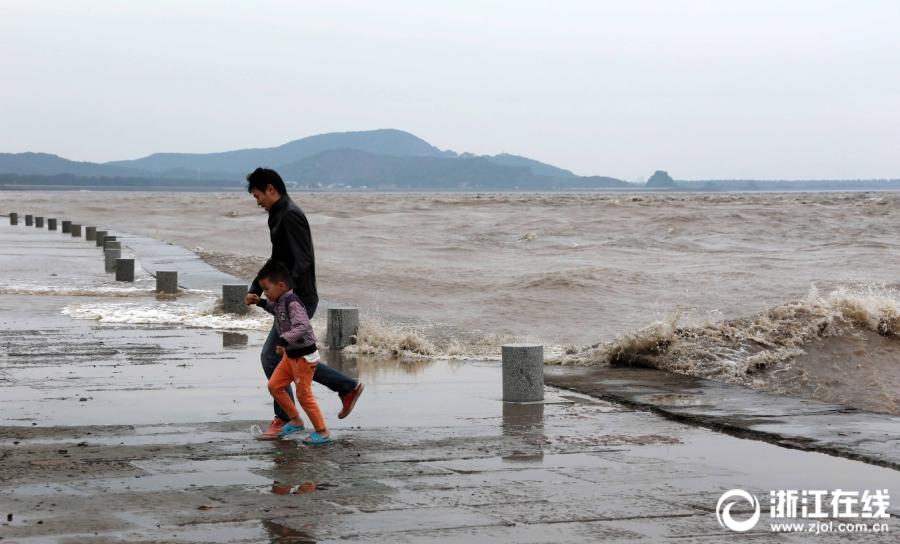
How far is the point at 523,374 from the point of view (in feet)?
32.9

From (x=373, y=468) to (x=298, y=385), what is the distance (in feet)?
3.71

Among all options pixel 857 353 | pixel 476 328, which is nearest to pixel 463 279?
pixel 476 328

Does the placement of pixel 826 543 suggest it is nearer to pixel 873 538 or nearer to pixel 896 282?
pixel 873 538

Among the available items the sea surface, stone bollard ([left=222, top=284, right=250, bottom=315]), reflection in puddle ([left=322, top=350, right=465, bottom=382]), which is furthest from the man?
stone bollard ([left=222, top=284, right=250, bottom=315])

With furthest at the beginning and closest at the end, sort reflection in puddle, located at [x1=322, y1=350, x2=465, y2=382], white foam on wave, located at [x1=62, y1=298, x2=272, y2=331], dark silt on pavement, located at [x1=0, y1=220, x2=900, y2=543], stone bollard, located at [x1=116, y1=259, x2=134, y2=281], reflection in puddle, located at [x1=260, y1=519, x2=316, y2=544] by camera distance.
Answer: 1. stone bollard, located at [x1=116, y1=259, x2=134, y2=281]
2. white foam on wave, located at [x1=62, y1=298, x2=272, y2=331]
3. reflection in puddle, located at [x1=322, y1=350, x2=465, y2=382]
4. dark silt on pavement, located at [x1=0, y1=220, x2=900, y2=543]
5. reflection in puddle, located at [x1=260, y1=519, x2=316, y2=544]

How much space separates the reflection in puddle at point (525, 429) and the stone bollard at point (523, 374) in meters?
0.12

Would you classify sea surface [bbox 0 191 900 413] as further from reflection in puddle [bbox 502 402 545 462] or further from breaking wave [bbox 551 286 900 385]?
reflection in puddle [bbox 502 402 545 462]

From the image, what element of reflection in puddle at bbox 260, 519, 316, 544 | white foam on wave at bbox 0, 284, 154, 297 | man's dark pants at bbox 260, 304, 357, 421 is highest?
man's dark pants at bbox 260, 304, 357, 421

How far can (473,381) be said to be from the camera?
11.4 meters

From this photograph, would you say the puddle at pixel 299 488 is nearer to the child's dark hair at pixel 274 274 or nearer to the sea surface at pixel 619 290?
the child's dark hair at pixel 274 274

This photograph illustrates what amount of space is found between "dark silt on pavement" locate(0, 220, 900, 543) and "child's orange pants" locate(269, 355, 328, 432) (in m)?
0.24

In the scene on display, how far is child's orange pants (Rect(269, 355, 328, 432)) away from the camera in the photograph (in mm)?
8117

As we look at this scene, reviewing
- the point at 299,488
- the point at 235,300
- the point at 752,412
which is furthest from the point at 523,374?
the point at 235,300

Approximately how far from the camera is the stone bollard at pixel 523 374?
10016 mm
